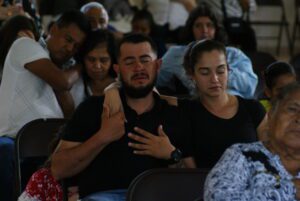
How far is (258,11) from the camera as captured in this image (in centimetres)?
875

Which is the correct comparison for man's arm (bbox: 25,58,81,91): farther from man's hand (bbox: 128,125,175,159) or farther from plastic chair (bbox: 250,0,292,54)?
plastic chair (bbox: 250,0,292,54)

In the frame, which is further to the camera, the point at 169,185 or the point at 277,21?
the point at 277,21

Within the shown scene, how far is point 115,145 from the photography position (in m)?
2.59

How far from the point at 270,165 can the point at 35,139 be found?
1345mm

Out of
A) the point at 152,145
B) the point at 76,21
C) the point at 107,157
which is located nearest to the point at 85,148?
the point at 107,157

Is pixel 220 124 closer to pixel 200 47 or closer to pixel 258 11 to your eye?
pixel 200 47

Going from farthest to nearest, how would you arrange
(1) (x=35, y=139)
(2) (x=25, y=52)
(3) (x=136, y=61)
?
(2) (x=25, y=52) → (1) (x=35, y=139) → (3) (x=136, y=61)

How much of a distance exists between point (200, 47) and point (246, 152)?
939mm

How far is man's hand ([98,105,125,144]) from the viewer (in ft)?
8.27

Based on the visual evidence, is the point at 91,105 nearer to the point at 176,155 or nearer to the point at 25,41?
the point at 176,155

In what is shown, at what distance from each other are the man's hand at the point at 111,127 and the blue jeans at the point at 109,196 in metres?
0.19

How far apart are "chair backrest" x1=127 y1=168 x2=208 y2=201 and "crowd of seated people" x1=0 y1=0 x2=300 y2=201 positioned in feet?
0.67

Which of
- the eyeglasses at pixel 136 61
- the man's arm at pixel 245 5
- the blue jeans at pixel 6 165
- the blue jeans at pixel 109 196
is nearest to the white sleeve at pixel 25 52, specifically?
the blue jeans at pixel 6 165

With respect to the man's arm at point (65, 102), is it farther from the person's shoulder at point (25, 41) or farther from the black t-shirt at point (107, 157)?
the black t-shirt at point (107, 157)
